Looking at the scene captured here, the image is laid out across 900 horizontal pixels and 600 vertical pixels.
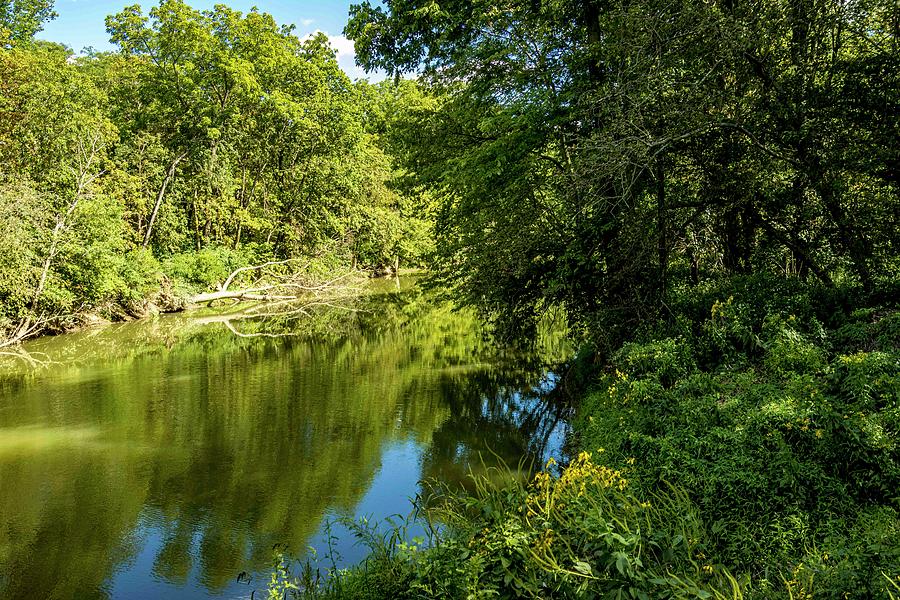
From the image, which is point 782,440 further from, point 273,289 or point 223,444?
point 273,289

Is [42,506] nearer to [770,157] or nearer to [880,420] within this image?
[880,420]

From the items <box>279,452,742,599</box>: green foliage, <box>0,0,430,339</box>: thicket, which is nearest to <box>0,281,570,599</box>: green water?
<box>279,452,742,599</box>: green foliage

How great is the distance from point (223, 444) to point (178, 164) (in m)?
21.5

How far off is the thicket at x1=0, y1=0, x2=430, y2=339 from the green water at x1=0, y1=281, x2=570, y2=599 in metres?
3.81

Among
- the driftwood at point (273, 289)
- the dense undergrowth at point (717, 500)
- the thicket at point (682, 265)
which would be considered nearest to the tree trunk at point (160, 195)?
the driftwood at point (273, 289)

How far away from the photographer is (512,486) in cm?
519

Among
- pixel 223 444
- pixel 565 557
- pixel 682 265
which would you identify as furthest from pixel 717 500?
pixel 223 444

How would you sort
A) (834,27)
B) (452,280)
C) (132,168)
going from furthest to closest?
(132,168) < (452,280) < (834,27)

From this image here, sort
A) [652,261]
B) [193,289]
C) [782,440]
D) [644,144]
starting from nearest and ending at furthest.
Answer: [782,440]
[644,144]
[652,261]
[193,289]

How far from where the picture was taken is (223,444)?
9.82 meters

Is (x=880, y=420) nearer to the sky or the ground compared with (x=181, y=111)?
nearer to the ground

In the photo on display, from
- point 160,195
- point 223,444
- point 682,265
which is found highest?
point 160,195

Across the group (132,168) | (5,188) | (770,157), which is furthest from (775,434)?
(132,168)

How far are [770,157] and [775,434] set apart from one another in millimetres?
5191
